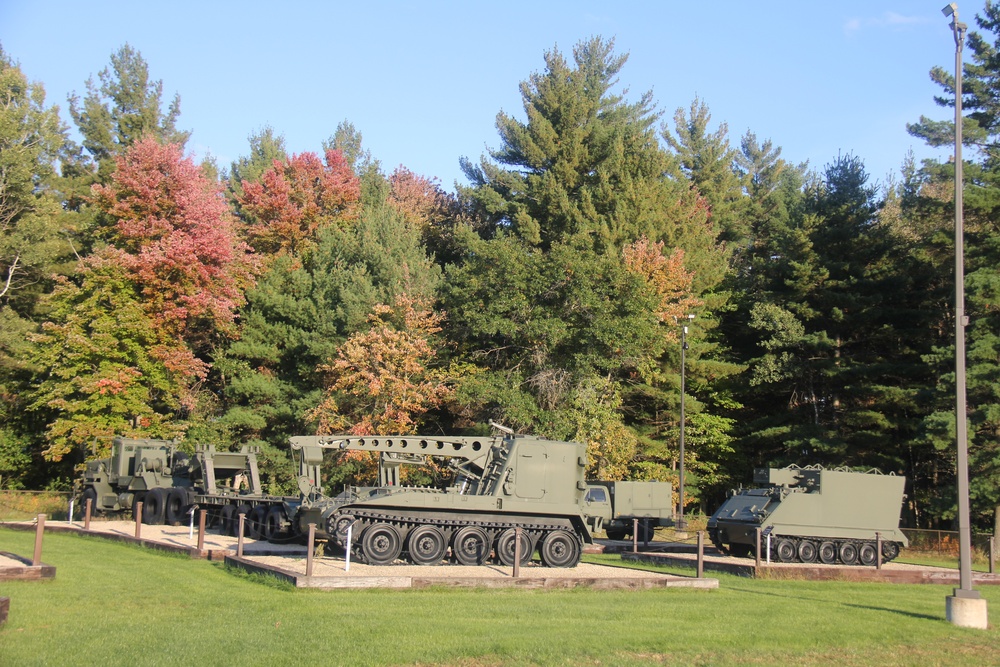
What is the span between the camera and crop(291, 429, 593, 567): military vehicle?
1920 cm

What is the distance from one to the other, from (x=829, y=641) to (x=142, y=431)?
33.9m

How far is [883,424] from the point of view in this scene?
125 feet

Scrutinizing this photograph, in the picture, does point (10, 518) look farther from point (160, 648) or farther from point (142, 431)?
point (160, 648)

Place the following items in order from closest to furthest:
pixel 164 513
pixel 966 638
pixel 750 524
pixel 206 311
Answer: pixel 966 638 < pixel 750 524 < pixel 164 513 < pixel 206 311

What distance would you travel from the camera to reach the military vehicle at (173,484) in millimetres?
26594

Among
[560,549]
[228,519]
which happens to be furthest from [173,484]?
[560,549]

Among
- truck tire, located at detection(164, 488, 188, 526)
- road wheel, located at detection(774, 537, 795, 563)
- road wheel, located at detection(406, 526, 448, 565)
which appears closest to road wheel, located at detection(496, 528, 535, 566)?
road wheel, located at detection(406, 526, 448, 565)

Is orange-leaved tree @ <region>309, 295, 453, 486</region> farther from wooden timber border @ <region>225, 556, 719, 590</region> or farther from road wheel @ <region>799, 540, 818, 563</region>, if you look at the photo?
wooden timber border @ <region>225, 556, 719, 590</region>

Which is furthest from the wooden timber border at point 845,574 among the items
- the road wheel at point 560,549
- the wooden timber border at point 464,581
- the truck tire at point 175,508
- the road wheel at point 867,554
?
the truck tire at point 175,508

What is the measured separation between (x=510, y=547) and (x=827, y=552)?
9.71m

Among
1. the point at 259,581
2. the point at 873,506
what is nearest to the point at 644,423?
the point at 873,506

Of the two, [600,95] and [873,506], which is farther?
[600,95]

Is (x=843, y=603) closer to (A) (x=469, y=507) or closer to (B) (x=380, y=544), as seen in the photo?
(A) (x=469, y=507)

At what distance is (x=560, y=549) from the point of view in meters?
20.3
